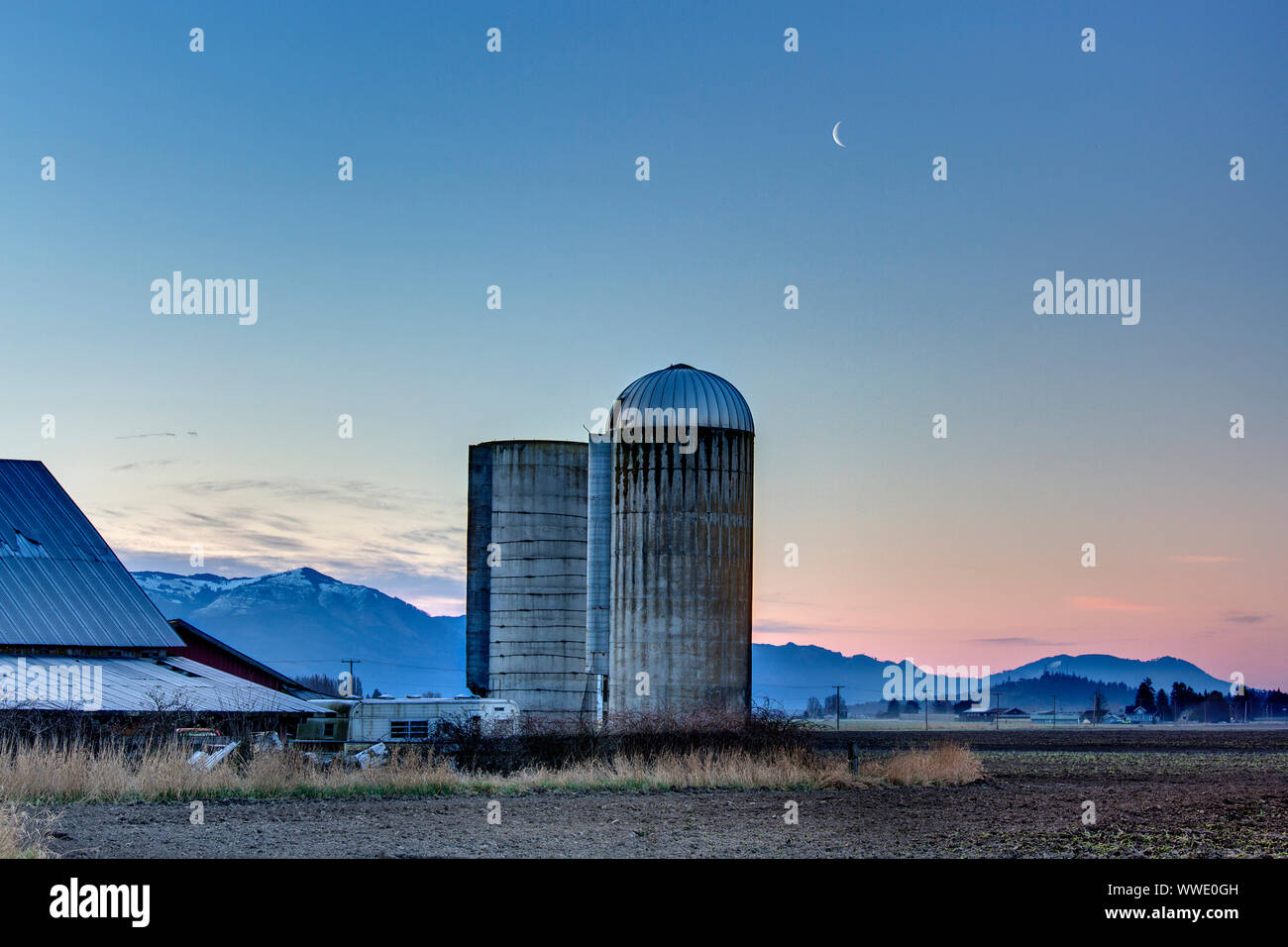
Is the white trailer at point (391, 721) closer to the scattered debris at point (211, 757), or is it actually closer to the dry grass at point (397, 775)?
the dry grass at point (397, 775)

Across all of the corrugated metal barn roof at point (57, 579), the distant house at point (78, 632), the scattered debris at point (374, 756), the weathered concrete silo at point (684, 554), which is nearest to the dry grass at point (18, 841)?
the scattered debris at point (374, 756)

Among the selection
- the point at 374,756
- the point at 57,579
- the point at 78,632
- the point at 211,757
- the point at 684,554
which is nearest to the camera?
the point at 211,757

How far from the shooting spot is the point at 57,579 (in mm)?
34219

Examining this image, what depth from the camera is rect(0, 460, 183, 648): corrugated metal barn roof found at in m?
32.3

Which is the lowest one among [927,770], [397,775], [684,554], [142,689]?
[927,770]

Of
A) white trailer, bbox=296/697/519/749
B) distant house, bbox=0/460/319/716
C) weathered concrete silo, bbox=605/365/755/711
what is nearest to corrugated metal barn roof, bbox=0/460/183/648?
distant house, bbox=0/460/319/716

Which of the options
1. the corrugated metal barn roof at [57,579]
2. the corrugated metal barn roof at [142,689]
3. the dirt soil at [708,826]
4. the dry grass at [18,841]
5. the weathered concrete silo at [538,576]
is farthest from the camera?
the weathered concrete silo at [538,576]

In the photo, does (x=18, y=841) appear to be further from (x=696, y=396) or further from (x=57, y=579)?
(x=57, y=579)

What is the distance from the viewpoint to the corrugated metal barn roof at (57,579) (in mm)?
32312

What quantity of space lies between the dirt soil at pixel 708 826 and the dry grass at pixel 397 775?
73 centimetres

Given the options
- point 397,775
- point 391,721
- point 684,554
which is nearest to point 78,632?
point 391,721

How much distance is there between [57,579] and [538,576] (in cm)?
1211

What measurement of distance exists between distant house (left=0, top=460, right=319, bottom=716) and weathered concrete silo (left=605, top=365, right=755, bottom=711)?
7.98 metres
